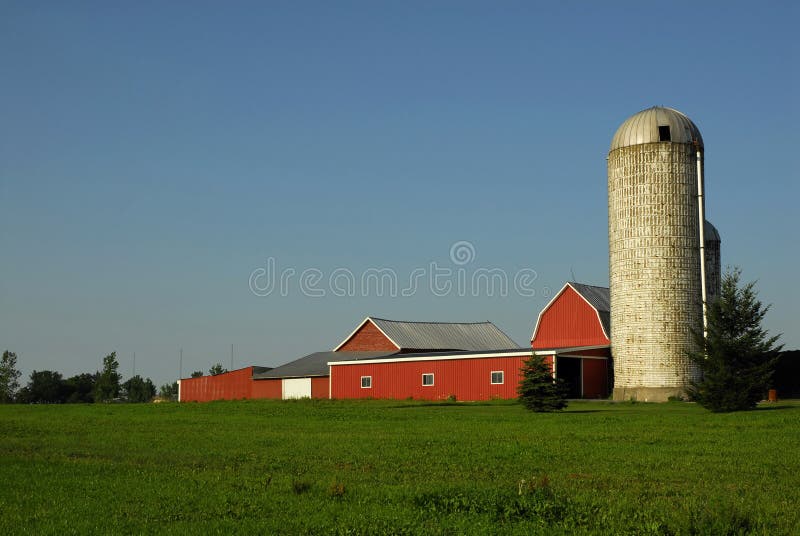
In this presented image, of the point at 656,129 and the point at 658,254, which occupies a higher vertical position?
the point at 656,129

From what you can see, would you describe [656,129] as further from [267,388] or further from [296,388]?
[267,388]

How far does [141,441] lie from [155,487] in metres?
11.6

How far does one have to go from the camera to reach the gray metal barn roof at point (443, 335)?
79.9 m

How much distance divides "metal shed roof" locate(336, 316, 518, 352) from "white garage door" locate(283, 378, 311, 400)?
891 cm

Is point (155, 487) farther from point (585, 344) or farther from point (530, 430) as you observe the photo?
point (585, 344)

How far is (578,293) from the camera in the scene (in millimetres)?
66250

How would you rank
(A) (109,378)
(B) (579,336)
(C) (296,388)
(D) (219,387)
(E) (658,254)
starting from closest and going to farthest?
(E) (658,254)
(B) (579,336)
(C) (296,388)
(D) (219,387)
(A) (109,378)

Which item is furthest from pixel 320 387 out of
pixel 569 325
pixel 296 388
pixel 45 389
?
pixel 45 389

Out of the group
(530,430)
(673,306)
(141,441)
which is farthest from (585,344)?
(141,441)

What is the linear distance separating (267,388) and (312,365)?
13.9 feet

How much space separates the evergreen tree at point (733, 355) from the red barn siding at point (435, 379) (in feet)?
55.0

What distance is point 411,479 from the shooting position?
17578 millimetres

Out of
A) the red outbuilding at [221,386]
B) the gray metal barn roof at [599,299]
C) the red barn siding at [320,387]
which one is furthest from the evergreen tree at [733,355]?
the red outbuilding at [221,386]

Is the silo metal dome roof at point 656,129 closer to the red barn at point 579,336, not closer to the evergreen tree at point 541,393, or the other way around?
the red barn at point 579,336
